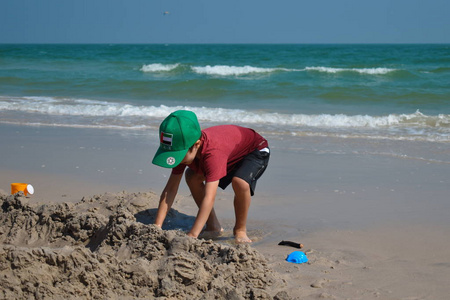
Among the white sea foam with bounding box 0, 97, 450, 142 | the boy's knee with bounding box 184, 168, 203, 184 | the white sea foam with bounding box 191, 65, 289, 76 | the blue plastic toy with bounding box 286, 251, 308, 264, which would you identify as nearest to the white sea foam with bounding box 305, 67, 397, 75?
the white sea foam with bounding box 191, 65, 289, 76

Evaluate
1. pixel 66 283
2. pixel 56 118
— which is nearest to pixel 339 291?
pixel 66 283

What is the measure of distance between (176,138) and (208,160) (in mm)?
273

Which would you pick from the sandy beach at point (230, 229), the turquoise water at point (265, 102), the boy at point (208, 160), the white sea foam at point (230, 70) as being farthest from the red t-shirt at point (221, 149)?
the white sea foam at point (230, 70)

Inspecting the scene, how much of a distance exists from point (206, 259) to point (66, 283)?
67 cm

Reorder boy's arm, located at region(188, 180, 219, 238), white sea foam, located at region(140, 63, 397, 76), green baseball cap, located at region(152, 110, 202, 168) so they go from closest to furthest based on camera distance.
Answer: green baseball cap, located at region(152, 110, 202, 168) → boy's arm, located at region(188, 180, 219, 238) → white sea foam, located at region(140, 63, 397, 76)

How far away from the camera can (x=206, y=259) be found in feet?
8.32

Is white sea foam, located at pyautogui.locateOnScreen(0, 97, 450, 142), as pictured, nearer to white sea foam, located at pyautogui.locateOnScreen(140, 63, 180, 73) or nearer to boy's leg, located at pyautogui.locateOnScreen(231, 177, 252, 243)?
boy's leg, located at pyautogui.locateOnScreen(231, 177, 252, 243)

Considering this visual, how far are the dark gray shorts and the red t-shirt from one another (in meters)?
0.03

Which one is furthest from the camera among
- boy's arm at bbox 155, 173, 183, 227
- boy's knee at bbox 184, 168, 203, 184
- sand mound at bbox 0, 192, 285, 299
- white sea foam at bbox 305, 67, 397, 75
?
white sea foam at bbox 305, 67, 397, 75

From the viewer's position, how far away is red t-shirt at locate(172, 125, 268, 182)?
2979 millimetres

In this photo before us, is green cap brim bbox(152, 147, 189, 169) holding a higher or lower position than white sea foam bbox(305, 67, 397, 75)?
lower

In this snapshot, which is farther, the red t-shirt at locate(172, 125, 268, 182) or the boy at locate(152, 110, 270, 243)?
the red t-shirt at locate(172, 125, 268, 182)

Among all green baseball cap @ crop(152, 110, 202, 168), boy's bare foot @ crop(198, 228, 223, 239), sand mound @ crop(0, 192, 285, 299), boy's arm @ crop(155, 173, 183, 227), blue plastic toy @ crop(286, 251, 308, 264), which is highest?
green baseball cap @ crop(152, 110, 202, 168)

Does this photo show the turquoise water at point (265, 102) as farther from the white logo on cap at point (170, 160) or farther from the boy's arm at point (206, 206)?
the white logo on cap at point (170, 160)
